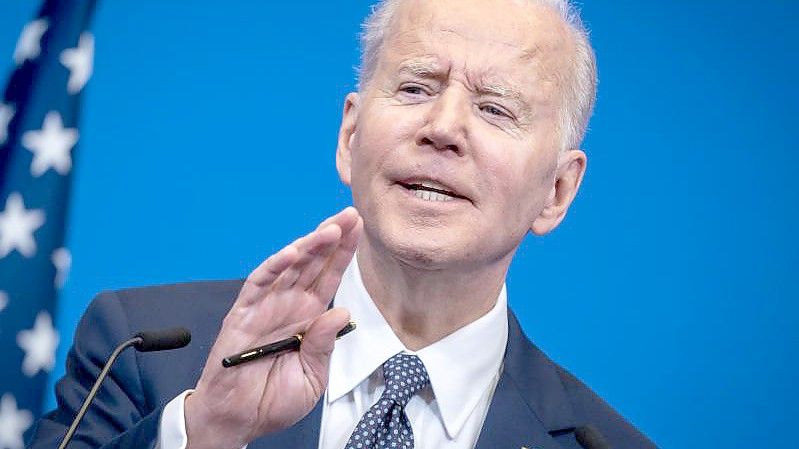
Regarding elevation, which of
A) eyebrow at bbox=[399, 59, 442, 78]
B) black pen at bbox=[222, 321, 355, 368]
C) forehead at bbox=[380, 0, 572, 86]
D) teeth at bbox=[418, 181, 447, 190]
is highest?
forehead at bbox=[380, 0, 572, 86]

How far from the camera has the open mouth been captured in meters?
1.99

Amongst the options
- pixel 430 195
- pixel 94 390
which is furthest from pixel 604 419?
pixel 94 390

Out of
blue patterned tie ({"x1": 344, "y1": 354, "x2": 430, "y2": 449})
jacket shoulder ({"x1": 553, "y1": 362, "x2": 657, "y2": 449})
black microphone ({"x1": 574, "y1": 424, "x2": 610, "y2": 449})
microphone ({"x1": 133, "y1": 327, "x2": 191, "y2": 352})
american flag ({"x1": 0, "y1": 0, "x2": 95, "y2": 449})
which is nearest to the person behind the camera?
microphone ({"x1": 133, "y1": 327, "x2": 191, "y2": 352})

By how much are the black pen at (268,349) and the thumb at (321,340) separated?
13mm

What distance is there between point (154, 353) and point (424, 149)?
0.63 metres

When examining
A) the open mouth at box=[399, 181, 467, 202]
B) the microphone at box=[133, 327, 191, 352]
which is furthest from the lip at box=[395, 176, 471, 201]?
the microphone at box=[133, 327, 191, 352]

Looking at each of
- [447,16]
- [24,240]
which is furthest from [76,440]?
[447,16]

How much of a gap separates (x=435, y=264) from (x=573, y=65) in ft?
1.93

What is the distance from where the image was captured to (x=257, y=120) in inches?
106

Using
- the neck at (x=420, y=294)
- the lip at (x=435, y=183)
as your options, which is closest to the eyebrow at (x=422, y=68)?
the lip at (x=435, y=183)

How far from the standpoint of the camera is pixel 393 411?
6.54ft

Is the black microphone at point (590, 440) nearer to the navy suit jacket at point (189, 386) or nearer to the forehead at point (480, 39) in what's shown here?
the navy suit jacket at point (189, 386)

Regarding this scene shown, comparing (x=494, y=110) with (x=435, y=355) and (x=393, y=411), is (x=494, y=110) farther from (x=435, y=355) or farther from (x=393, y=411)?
(x=393, y=411)

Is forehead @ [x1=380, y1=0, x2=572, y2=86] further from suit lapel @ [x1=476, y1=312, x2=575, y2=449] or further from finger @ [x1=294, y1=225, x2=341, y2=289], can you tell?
finger @ [x1=294, y1=225, x2=341, y2=289]
